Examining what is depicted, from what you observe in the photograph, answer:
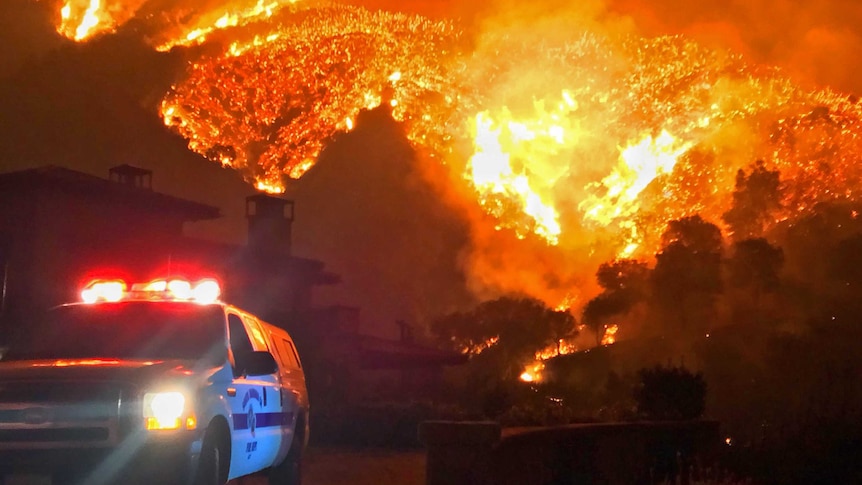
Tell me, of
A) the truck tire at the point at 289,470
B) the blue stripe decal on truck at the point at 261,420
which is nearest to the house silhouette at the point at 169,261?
the truck tire at the point at 289,470

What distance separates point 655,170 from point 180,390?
29.9 meters

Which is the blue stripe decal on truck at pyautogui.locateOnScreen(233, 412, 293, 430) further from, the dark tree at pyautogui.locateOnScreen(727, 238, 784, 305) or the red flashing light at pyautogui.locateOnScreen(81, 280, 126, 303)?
the dark tree at pyautogui.locateOnScreen(727, 238, 784, 305)

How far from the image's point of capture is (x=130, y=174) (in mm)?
25641

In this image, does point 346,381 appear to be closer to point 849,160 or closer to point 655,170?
point 655,170

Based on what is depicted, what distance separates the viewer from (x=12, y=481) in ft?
23.0

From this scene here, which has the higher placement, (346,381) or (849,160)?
(849,160)

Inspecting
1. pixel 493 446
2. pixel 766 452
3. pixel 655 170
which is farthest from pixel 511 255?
pixel 493 446

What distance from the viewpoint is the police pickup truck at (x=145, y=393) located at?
7.08 meters

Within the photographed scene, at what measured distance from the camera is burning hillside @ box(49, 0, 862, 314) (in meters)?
26.2

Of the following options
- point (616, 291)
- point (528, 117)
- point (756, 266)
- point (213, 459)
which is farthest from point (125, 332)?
point (756, 266)

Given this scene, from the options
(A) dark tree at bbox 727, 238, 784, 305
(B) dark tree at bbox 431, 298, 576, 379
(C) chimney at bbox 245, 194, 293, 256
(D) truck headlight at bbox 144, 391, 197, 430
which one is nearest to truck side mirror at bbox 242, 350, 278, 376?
(D) truck headlight at bbox 144, 391, 197, 430

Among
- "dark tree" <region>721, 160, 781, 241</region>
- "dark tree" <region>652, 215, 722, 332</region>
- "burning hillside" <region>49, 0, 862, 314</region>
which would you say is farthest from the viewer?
"dark tree" <region>721, 160, 781, 241</region>

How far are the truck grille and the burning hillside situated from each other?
18.4 m

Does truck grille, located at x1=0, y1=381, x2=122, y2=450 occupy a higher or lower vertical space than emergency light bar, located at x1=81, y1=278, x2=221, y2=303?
lower
